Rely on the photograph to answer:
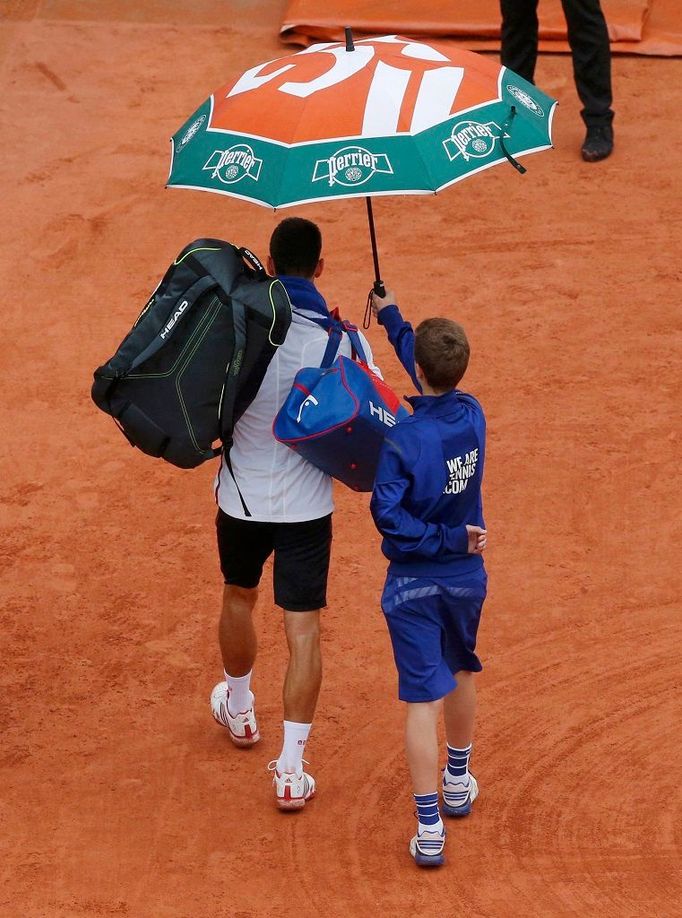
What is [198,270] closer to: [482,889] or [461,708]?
[461,708]

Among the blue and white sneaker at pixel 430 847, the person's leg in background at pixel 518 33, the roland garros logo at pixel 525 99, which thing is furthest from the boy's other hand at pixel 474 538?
the person's leg in background at pixel 518 33

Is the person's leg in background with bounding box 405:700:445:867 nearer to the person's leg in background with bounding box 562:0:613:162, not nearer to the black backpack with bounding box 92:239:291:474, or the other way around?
the black backpack with bounding box 92:239:291:474

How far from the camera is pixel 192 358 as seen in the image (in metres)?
4.52

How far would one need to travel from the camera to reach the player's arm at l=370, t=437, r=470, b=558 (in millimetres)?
4336

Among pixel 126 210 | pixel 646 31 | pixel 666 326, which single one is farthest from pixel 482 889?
Result: pixel 646 31

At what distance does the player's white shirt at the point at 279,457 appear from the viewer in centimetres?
473

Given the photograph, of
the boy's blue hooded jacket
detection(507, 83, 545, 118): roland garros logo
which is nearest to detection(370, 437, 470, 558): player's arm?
the boy's blue hooded jacket

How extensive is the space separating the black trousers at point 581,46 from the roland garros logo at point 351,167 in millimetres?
5676

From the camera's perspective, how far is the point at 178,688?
18.9ft

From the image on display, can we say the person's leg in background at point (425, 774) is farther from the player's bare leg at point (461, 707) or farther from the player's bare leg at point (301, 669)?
the player's bare leg at point (301, 669)

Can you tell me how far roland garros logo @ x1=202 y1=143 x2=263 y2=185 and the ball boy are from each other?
0.78 meters

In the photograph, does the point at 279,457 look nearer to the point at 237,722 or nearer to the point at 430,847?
the point at 237,722

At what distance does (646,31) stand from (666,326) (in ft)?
14.1

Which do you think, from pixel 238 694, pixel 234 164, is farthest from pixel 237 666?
pixel 234 164
